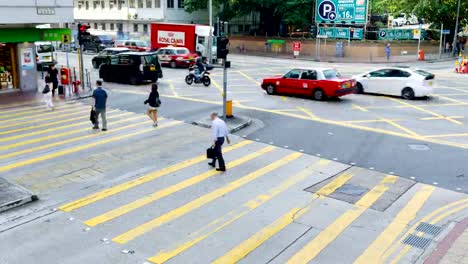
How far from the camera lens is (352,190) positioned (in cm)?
1204

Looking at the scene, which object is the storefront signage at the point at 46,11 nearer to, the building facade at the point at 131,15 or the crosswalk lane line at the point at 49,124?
the crosswalk lane line at the point at 49,124

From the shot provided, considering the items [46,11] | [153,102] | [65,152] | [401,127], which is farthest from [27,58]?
[401,127]

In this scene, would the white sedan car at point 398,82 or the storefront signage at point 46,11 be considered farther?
the white sedan car at point 398,82

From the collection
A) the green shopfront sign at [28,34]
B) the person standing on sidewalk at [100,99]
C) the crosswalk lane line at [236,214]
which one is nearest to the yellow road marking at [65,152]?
the person standing on sidewalk at [100,99]

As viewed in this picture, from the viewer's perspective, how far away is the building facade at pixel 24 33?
71.3 feet

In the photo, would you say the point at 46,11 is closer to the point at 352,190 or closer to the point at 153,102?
the point at 153,102

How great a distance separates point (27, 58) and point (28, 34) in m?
1.53

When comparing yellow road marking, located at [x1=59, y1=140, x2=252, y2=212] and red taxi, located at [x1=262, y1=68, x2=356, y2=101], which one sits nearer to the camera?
yellow road marking, located at [x1=59, y1=140, x2=252, y2=212]


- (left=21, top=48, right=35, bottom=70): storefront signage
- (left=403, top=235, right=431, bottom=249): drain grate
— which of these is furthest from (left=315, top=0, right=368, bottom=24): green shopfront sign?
(left=403, top=235, right=431, bottom=249): drain grate

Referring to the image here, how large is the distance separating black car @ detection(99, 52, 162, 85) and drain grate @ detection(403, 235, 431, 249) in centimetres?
2117

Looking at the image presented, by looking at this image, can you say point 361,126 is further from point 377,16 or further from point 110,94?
point 377,16

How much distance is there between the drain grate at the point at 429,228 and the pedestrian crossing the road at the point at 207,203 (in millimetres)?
139

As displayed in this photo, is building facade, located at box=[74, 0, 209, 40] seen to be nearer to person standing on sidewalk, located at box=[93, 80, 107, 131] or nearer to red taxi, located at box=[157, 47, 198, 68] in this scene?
red taxi, located at box=[157, 47, 198, 68]

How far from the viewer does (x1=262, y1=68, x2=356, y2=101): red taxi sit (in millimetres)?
23453
